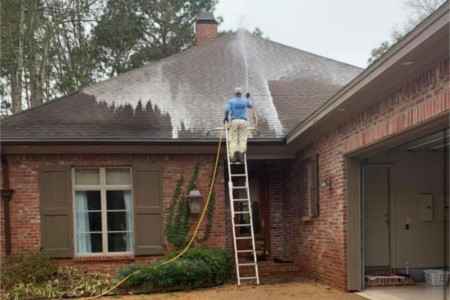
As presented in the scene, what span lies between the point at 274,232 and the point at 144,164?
12.3 feet

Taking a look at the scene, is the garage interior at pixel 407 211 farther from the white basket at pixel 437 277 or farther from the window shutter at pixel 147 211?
the window shutter at pixel 147 211

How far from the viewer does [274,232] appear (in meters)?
10.4

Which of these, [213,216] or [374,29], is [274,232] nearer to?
[213,216]

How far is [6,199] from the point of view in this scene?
8234 mm

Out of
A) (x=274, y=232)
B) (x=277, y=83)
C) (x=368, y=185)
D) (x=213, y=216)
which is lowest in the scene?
(x=274, y=232)

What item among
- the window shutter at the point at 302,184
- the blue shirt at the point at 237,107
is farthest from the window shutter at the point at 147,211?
the window shutter at the point at 302,184

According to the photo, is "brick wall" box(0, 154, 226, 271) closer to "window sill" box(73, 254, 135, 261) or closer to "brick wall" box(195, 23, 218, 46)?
"window sill" box(73, 254, 135, 261)

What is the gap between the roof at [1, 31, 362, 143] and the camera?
8438 millimetres

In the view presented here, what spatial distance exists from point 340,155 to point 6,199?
6321 millimetres

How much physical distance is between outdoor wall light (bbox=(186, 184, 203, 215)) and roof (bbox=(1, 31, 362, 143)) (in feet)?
3.66

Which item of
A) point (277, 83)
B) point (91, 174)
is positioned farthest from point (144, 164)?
point (277, 83)

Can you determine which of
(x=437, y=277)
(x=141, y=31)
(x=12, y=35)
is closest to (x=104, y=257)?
(x=437, y=277)

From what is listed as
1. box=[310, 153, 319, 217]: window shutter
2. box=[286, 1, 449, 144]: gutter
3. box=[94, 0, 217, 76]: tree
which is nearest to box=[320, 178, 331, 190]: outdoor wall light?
box=[310, 153, 319, 217]: window shutter

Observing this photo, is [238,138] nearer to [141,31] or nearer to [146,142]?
[146,142]
